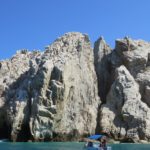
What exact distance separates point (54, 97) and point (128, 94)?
19134mm

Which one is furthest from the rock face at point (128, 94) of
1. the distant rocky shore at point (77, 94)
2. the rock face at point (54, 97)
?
the rock face at point (54, 97)

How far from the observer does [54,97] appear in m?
97.7

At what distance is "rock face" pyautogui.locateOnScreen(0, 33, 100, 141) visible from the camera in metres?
95.1

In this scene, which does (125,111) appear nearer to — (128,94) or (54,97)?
(128,94)

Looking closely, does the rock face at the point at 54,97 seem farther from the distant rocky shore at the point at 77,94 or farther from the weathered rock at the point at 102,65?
the weathered rock at the point at 102,65

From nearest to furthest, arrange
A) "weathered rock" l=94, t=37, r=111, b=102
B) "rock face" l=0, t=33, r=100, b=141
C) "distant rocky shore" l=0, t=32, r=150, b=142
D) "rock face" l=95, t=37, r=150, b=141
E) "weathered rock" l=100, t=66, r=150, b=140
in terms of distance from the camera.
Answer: "rock face" l=0, t=33, r=100, b=141, "distant rocky shore" l=0, t=32, r=150, b=142, "weathered rock" l=100, t=66, r=150, b=140, "rock face" l=95, t=37, r=150, b=141, "weathered rock" l=94, t=37, r=111, b=102

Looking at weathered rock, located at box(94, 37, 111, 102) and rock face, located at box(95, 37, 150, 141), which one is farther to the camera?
weathered rock, located at box(94, 37, 111, 102)

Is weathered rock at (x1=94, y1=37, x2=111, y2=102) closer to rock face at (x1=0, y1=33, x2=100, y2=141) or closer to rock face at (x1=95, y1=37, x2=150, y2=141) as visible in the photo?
rock face at (x1=95, y1=37, x2=150, y2=141)

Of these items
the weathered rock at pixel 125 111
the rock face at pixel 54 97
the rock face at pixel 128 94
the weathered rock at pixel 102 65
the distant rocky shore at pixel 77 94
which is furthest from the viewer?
the weathered rock at pixel 102 65

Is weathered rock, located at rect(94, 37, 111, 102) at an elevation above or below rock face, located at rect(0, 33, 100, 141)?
above

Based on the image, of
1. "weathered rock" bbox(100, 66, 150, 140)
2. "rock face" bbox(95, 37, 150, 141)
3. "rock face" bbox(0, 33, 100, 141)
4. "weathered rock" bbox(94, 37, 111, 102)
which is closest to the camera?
"rock face" bbox(0, 33, 100, 141)

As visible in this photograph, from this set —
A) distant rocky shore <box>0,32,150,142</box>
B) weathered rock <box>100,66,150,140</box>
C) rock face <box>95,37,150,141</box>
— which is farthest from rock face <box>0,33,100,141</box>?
rock face <box>95,37,150,141</box>

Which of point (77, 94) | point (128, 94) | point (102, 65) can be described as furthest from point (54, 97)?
point (102, 65)

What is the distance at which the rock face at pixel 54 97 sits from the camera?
95062 mm
